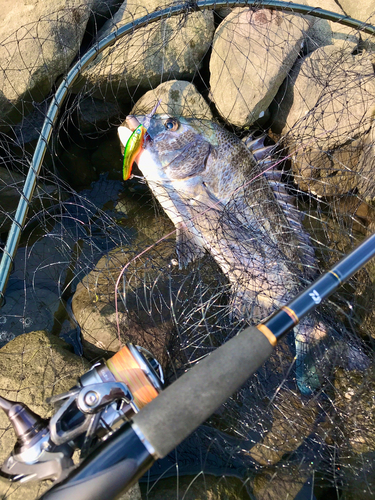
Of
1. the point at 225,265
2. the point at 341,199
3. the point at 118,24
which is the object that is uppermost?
the point at 118,24

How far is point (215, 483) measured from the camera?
246cm

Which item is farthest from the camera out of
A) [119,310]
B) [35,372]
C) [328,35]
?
[328,35]

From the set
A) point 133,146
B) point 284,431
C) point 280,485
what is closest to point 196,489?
point 280,485

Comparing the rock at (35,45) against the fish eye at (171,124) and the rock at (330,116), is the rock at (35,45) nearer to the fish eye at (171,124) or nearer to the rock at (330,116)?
the fish eye at (171,124)

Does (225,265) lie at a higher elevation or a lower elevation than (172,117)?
lower

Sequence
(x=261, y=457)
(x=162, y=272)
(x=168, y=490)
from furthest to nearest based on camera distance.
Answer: (x=162, y=272), (x=261, y=457), (x=168, y=490)

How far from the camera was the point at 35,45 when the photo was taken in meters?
3.30

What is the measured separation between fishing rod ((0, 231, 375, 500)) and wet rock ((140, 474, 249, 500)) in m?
1.25

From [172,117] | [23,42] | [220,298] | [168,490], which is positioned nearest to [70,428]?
[168,490]

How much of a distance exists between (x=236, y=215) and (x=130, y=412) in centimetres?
208

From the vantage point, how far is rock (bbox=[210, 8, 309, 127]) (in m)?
3.37

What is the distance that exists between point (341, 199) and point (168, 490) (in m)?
2.94

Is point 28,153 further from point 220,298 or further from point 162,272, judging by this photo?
point 220,298

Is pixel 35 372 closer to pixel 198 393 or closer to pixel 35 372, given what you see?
pixel 35 372
